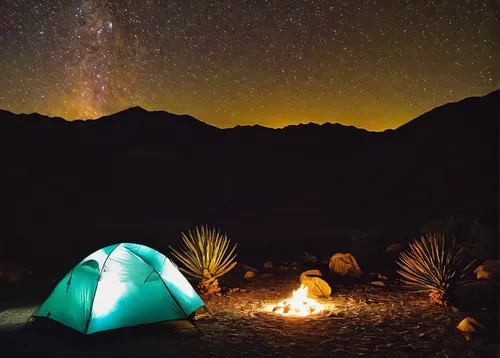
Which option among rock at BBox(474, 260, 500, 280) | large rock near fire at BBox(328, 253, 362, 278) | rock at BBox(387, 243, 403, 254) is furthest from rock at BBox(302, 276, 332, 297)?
rock at BBox(387, 243, 403, 254)

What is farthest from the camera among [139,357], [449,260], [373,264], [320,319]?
[373,264]

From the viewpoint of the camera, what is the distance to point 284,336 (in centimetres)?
665

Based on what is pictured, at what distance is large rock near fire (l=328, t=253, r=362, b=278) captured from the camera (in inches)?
449

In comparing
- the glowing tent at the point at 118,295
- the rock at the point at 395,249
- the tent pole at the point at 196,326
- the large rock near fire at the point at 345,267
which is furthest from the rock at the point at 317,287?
the rock at the point at 395,249

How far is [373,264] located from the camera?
46.1ft

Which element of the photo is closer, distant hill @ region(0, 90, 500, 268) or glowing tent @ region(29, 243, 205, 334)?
glowing tent @ region(29, 243, 205, 334)

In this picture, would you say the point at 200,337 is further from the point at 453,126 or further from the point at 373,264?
the point at 453,126

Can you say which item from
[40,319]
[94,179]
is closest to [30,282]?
[40,319]

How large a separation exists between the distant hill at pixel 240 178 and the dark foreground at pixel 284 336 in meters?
11.4

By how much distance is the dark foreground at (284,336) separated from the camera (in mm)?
5969

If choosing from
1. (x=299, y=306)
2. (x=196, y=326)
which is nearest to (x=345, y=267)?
(x=299, y=306)

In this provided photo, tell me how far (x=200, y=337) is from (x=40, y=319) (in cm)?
325

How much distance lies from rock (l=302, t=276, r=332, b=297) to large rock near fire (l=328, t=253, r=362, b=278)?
6.97 feet

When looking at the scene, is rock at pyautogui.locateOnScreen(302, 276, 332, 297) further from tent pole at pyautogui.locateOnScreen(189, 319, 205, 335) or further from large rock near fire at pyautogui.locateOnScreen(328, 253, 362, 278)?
tent pole at pyautogui.locateOnScreen(189, 319, 205, 335)
